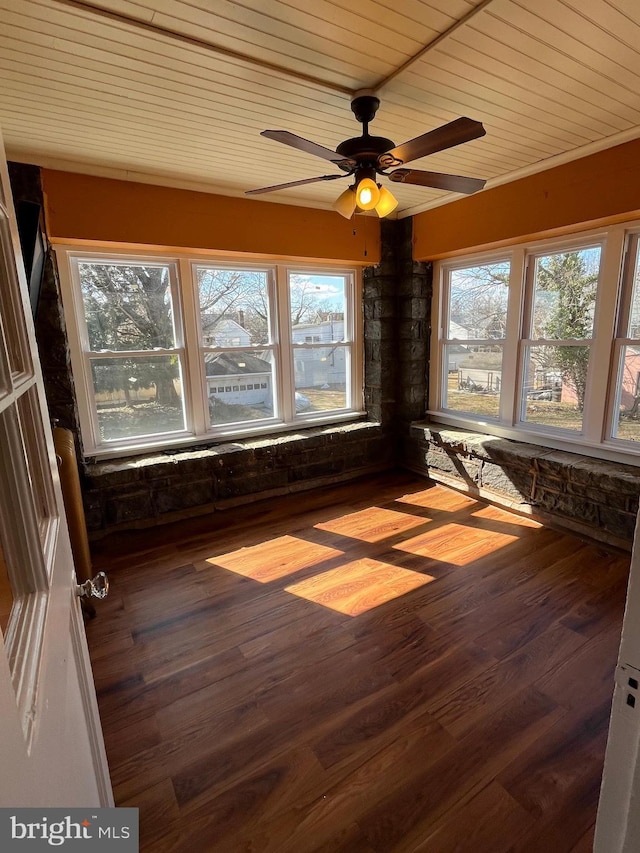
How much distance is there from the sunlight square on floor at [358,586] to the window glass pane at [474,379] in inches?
76.9

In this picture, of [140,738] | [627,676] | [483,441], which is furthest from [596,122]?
[140,738]

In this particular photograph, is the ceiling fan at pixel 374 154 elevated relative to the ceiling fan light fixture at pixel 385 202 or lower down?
elevated

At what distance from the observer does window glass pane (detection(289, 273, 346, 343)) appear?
396 cm

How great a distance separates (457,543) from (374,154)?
2.51 metres

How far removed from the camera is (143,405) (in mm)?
3414

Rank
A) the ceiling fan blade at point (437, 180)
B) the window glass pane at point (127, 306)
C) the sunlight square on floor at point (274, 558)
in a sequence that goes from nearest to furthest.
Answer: the ceiling fan blade at point (437, 180) → the sunlight square on floor at point (274, 558) → the window glass pane at point (127, 306)

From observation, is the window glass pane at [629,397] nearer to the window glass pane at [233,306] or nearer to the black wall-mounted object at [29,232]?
the window glass pane at [233,306]

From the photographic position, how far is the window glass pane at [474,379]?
12.4 ft

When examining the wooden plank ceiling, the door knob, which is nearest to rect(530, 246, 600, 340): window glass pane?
the wooden plank ceiling

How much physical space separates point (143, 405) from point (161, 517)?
3.07ft

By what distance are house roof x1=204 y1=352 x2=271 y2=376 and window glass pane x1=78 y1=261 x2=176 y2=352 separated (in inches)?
14.3

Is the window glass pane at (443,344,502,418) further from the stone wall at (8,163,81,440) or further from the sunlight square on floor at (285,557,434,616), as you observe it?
the stone wall at (8,163,81,440)

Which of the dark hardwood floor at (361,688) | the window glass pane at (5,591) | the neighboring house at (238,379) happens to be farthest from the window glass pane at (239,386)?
the window glass pane at (5,591)

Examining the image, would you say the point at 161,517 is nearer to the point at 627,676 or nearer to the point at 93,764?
the point at 93,764
